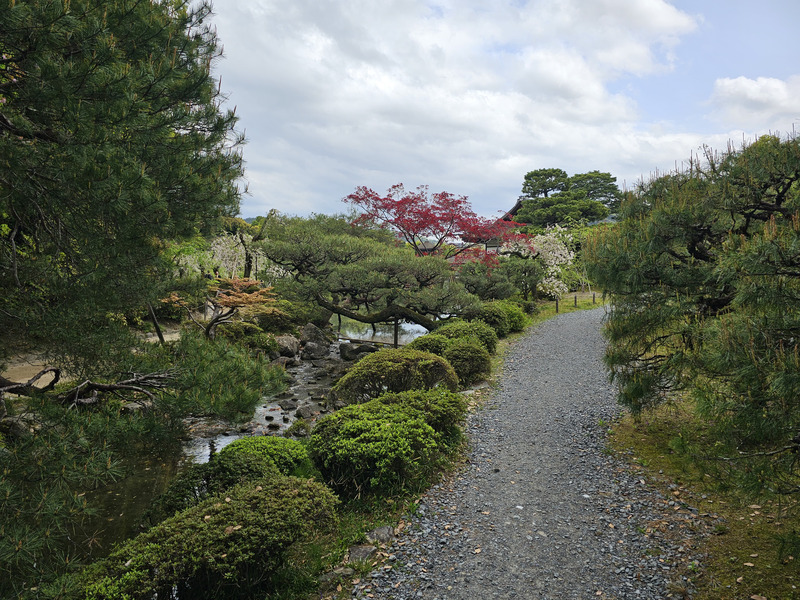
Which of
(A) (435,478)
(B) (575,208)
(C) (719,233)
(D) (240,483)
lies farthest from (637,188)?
(B) (575,208)

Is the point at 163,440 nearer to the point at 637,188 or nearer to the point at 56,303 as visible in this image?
the point at 56,303

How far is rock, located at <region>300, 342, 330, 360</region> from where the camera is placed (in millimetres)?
16266

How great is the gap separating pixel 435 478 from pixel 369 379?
2.74m

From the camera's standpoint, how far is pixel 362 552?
463 centimetres

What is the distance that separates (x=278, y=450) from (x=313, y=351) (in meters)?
10.5

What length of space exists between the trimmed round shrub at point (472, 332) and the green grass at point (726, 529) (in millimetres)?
5919

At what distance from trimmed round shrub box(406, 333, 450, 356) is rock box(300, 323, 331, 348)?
20.8 ft

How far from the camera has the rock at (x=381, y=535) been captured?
4816mm

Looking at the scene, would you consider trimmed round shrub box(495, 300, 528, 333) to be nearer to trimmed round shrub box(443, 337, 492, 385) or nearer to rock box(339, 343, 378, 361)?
rock box(339, 343, 378, 361)

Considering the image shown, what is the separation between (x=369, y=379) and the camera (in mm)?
8547

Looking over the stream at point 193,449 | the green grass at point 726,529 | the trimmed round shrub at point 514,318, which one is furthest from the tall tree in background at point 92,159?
the trimmed round shrub at point 514,318

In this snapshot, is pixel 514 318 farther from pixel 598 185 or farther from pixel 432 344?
pixel 598 185

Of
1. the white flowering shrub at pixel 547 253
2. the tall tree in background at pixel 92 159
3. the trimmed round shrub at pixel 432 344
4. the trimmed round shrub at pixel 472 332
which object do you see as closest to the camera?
the tall tree in background at pixel 92 159

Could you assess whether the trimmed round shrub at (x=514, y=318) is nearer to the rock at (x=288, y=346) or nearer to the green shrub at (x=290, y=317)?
the green shrub at (x=290, y=317)
